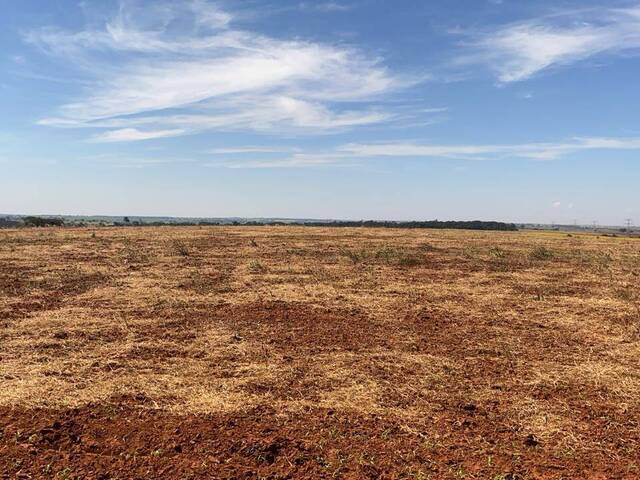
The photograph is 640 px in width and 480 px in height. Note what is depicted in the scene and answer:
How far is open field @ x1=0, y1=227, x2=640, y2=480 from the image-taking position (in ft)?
17.4

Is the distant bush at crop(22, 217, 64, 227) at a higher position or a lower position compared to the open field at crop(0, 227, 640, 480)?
higher

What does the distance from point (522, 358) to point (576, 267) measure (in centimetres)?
1690

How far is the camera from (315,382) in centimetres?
758

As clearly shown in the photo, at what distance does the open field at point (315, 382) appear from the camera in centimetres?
530

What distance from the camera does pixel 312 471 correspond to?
5035 mm

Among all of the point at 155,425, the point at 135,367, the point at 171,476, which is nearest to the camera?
the point at 171,476

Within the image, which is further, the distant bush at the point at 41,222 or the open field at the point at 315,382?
the distant bush at the point at 41,222

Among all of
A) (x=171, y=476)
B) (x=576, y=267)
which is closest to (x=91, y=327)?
(x=171, y=476)

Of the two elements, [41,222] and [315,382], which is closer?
[315,382]

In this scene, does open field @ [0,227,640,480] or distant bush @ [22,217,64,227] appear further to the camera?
distant bush @ [22,217,64,227]

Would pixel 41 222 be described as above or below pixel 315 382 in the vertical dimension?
above

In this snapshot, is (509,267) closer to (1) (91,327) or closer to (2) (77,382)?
(1) (91,327)

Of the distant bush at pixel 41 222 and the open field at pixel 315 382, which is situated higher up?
the distant bush at pixel 41 222

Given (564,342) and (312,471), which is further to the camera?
(564,342)
